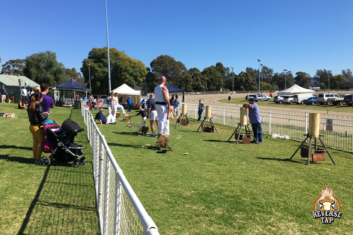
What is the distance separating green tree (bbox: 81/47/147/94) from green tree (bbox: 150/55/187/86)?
3584 centimetres

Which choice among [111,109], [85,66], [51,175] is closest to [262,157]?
[51,175]

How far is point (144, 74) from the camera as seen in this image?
66.9 m

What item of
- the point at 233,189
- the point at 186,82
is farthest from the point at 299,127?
the point at 186,82

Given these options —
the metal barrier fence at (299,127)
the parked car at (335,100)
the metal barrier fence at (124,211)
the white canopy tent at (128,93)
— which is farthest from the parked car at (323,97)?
the metal barrier fence at (124,211)

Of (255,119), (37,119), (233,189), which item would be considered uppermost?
(37,119)

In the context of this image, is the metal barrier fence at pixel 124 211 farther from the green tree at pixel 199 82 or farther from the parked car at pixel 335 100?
the green tree at pixel 199 82

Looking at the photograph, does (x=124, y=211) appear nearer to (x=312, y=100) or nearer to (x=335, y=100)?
(x=335, y=100)

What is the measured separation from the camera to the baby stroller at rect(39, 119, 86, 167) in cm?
578

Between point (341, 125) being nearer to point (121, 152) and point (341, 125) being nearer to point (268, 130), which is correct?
point (268, 130)

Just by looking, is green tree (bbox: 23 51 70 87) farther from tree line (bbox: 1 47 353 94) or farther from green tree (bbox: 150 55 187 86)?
green tree (bbox: 150 55 187 86)

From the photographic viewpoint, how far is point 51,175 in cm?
527

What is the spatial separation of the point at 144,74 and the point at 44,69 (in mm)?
23603

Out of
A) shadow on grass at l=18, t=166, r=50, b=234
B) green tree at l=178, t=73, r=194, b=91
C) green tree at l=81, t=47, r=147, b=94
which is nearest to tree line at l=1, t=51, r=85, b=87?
green tree at l=81, t=47, r=147, b=94

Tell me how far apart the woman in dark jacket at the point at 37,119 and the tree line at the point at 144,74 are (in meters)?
55.5
